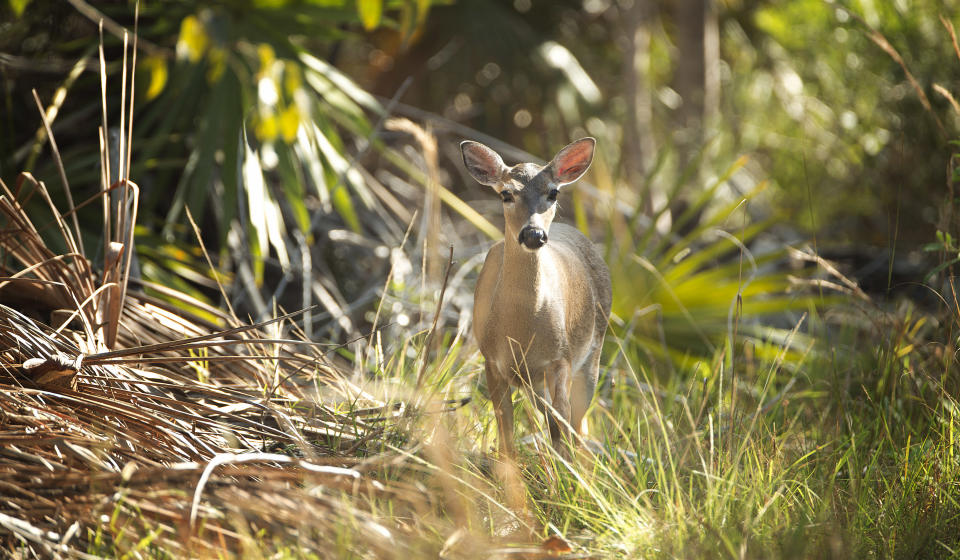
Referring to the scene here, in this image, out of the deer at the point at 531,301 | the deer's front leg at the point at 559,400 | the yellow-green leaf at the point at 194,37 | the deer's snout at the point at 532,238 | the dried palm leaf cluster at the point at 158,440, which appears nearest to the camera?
the dried palm leaf cluster at the point at 158,440

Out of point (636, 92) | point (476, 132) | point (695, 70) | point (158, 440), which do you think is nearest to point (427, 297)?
point (476, 132)

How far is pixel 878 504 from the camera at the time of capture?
9.44ft

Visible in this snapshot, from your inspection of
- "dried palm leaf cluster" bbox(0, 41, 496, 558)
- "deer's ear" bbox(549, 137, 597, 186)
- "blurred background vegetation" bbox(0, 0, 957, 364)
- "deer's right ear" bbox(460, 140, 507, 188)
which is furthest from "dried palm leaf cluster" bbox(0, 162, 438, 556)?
"deer's ear" bbox(549, 137, 597, 186)

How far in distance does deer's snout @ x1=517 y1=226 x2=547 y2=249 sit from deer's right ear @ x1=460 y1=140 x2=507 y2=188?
32 centimetres

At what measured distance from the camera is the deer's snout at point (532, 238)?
263cm

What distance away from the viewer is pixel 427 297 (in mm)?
5000

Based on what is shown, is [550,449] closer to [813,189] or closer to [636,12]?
[636,12]

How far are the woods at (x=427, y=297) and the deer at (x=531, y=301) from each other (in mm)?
72

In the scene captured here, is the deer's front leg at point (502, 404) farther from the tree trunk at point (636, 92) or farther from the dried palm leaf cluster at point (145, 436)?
the tree trunk at point (636, 92)

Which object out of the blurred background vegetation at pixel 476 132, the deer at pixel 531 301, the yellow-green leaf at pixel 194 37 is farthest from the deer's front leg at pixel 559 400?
the yellow-green leaf at pixel 194 37

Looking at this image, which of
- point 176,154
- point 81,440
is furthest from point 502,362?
point 176,154

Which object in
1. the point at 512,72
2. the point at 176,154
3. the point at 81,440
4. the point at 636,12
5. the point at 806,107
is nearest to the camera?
the point at 81,440

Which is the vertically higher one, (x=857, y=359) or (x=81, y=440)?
(x=81, y=440)

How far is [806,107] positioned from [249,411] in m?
8.09
